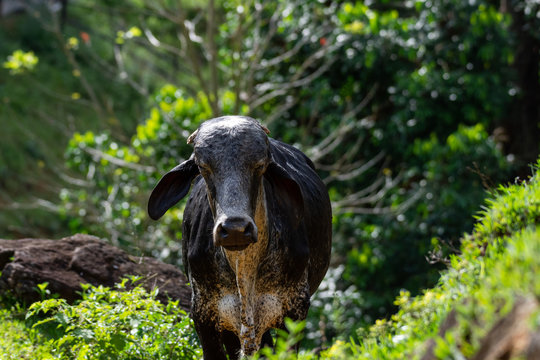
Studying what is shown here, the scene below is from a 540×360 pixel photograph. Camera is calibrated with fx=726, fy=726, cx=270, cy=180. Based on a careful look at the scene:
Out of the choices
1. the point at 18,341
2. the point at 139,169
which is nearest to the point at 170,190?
the point at 18,341

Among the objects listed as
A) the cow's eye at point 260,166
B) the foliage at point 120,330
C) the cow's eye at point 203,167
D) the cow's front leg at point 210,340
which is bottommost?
the cow's front leg at point 210,340

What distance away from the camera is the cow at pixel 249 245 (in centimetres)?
389

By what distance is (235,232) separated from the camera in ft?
11.5

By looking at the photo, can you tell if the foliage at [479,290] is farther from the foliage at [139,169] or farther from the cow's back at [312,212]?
the foliage at [139,169]

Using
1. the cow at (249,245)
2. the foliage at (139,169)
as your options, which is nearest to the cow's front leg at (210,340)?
the cow at (249,245)

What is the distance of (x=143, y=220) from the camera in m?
10.1

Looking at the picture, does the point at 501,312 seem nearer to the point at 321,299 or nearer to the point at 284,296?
the point at 284,296

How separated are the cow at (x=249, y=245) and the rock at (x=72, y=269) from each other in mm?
1757

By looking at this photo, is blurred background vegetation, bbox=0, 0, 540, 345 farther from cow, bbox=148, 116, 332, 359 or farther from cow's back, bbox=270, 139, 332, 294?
cow, bbox=148, 116, 332, 359

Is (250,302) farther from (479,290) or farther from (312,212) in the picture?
(479,290)

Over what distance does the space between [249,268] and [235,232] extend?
2.08 ft

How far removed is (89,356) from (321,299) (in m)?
6.18

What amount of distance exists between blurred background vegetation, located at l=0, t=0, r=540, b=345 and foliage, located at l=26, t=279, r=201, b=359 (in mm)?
4590

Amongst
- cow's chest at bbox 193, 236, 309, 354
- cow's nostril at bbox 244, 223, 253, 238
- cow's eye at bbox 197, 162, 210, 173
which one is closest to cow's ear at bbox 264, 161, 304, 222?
Answer: cow's chest at bbox 193, 236, 309, 354
